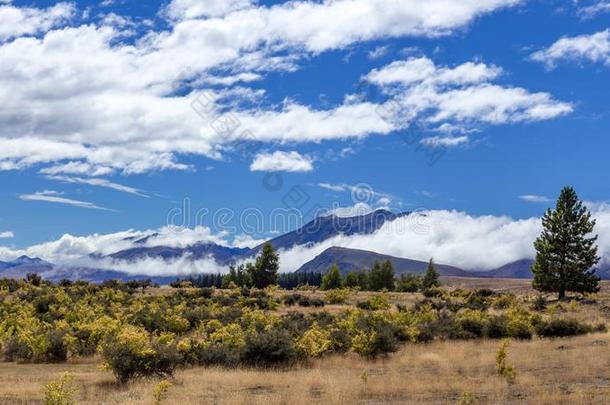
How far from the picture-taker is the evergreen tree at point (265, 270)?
93.9m

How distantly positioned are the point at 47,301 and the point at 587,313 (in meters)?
39.2

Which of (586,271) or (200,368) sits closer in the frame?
(200,368)

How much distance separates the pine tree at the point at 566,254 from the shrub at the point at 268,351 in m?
38.9

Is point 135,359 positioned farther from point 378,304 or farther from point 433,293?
point 433,293

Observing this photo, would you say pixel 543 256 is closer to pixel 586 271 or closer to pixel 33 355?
pixel 586 271

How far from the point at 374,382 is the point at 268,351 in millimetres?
5651

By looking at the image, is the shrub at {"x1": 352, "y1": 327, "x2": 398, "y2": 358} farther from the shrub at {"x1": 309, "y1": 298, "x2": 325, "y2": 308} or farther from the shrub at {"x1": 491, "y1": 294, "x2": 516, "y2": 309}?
the shrub at {"x1": 491, "y1": 294, "x2": 516, "y2": 309}

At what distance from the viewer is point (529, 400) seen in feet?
52.5

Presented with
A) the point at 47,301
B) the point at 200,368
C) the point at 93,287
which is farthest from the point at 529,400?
the point at 93,287

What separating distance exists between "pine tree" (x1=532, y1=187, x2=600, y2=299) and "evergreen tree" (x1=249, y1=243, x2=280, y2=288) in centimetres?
4688

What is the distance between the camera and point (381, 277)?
100 m

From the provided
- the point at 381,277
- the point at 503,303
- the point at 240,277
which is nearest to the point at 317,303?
the point at 503,303

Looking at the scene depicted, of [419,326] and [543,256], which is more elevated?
[543,256]

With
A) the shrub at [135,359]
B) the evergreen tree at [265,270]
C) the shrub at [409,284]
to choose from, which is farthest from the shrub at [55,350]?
the shrub at [409,284]
